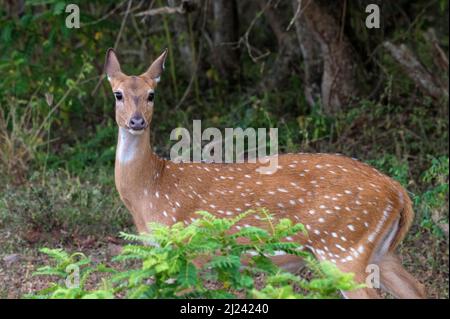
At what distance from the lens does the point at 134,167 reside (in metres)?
7.55

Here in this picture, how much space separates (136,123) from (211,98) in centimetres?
473

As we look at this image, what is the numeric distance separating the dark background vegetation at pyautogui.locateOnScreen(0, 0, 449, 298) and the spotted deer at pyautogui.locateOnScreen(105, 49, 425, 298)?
145 cm

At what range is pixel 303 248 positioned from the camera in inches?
282

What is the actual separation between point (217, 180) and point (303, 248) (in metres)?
0.85

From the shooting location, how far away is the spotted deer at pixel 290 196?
7.11 m

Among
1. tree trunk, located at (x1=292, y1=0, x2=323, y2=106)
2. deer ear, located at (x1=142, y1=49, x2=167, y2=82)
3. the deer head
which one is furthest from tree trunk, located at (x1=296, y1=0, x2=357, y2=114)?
the deer head

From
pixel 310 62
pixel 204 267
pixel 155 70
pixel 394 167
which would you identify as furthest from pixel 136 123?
pixel 310 62

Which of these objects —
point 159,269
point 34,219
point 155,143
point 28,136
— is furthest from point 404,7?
point 159,269

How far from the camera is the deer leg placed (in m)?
7.34

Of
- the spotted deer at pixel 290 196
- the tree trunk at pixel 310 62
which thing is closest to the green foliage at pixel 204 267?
the spotted deer at pixel 290 196

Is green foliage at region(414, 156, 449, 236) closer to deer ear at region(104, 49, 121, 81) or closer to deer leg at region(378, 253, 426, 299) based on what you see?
deer leg at region(378, 253, 426, 299)

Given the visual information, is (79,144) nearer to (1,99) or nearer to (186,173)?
(1,99)

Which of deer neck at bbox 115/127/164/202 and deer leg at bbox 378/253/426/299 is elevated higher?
deer neck at bbox 115/127/164/202

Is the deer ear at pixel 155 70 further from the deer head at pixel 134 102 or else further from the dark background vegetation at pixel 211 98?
the dark background vegetation at pixel 211 98
